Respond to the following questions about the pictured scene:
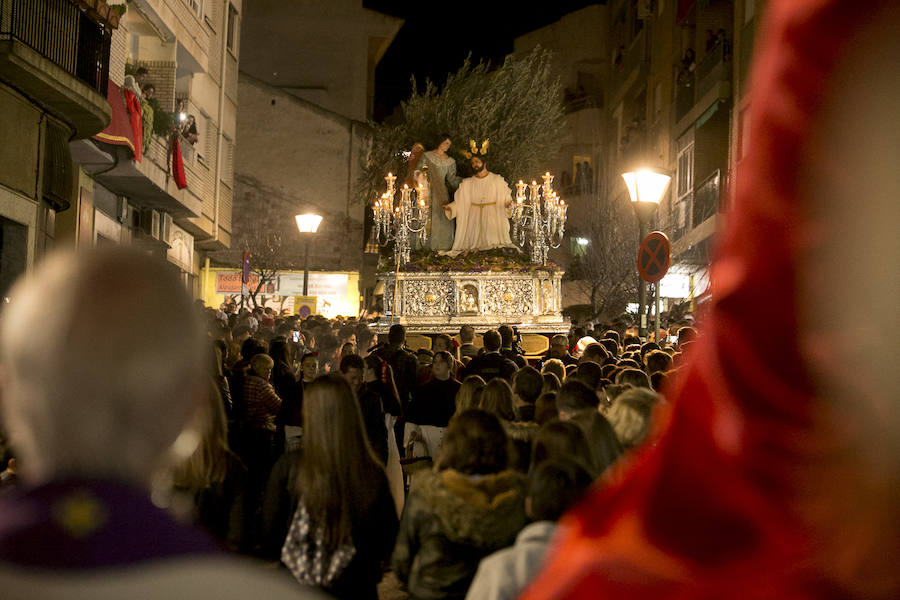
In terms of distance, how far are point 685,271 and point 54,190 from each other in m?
23.4

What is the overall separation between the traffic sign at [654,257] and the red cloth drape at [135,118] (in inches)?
445

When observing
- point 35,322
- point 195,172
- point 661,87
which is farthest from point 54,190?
point 661,87

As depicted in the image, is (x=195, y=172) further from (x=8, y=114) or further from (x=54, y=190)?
(x=8, y=114)

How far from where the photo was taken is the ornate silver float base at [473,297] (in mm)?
22516

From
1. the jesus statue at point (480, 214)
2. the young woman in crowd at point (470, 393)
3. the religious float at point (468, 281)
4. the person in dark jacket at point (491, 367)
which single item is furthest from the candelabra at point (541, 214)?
the young woman in crowd at point (470, 393)

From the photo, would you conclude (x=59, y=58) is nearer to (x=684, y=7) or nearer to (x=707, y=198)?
Result: (x=707, y=198)

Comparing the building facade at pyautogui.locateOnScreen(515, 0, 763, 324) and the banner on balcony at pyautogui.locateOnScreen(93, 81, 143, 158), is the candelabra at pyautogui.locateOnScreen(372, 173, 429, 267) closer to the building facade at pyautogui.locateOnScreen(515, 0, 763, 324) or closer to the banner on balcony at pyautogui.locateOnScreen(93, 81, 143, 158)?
the banner on balcony at pyautogui.locateOnScreen(93, 81, 143, 158)

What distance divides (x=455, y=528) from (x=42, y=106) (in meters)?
14.1

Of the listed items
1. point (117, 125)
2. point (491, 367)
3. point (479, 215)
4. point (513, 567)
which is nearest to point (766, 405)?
point (513, 567)

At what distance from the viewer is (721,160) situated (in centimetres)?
3128

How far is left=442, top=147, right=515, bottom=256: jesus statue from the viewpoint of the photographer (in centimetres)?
2397

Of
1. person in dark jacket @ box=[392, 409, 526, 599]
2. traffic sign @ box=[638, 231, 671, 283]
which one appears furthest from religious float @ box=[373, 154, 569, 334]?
person in dark jacket @ box=[392, 409, 526, 599]

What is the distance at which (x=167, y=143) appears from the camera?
25000mm

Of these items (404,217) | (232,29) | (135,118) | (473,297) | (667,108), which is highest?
(232,29)
